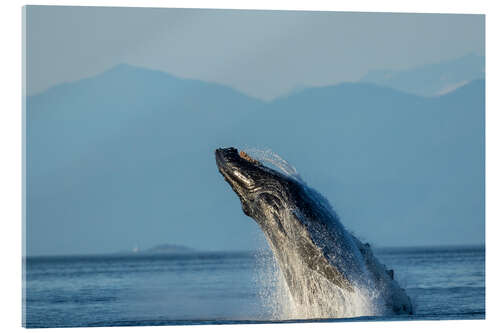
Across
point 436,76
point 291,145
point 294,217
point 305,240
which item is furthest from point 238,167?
point 291,145

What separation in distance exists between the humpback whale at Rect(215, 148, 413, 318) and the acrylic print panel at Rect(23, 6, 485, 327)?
0.08ft

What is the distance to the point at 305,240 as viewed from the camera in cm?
1702

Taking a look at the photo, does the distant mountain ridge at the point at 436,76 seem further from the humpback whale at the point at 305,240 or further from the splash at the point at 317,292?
the humpback whale at the point at 305,240

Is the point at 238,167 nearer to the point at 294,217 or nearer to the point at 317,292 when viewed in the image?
the point at 294,217

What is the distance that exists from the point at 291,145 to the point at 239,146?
9547mm

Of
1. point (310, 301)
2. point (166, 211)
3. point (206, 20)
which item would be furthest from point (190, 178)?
point (310, 301)

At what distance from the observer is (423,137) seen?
33.6m

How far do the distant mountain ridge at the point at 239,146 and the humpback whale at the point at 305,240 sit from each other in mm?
1256

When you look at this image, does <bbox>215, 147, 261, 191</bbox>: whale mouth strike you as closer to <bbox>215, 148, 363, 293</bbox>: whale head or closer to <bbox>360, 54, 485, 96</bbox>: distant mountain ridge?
<bbox>215, 148, 363, 293</bbox>: whale head

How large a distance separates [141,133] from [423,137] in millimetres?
15785

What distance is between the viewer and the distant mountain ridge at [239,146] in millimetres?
26297

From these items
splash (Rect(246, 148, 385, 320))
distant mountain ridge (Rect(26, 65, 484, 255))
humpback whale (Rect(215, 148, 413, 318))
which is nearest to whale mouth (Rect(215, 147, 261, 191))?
humpback whale (Rect(215, 148, 413, 318))

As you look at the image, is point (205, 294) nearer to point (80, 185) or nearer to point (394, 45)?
point (80, 185)

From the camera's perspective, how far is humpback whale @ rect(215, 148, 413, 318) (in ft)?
55.8
